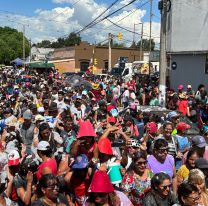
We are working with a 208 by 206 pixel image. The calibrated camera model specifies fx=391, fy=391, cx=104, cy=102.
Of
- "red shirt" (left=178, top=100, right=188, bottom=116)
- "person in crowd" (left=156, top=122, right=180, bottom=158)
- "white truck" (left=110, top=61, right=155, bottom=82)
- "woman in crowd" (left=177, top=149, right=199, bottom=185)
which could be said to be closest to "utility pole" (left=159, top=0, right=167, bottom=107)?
"red shirt" (left=178, top=100, right=188, bottom=116)

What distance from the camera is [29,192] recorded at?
4672mm

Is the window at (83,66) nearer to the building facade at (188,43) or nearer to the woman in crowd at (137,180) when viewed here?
the building facade at (188,43)

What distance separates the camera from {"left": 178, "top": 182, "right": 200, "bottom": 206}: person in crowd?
4027mm

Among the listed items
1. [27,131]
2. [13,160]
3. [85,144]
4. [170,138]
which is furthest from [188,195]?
[27,131]

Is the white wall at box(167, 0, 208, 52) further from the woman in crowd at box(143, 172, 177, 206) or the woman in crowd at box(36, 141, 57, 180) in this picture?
the woman in crowd at box(143, 172, 177, 206)

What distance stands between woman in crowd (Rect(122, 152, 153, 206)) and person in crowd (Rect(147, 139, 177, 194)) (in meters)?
0.45

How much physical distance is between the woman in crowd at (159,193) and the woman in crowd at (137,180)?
37cm

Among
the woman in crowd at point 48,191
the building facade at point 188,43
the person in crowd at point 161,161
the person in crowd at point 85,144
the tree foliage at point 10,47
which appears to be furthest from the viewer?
the tree foliage at point 10,47

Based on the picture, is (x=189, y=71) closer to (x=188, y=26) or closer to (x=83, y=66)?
(x=188, y=26)

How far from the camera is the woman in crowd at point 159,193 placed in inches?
167

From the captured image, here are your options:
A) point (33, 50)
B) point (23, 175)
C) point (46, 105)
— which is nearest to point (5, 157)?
point (23, 175)

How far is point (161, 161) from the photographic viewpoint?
543 cm

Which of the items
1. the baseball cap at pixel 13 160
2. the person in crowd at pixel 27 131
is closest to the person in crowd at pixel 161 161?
the baseball cap at pixel 13 160

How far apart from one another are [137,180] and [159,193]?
0.51 metres
